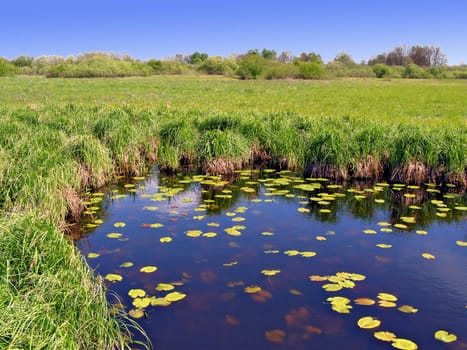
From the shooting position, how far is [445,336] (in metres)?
4.60

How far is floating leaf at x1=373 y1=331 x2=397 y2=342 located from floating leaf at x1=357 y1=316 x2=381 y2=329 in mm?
108

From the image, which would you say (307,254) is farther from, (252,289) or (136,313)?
(136,313)

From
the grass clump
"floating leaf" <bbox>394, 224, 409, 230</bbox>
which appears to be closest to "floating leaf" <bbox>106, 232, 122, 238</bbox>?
the grass clump

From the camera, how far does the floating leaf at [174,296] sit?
5.20 m

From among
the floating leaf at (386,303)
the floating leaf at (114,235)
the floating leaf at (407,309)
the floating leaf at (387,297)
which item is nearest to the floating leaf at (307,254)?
the floating leaf at (387,297)

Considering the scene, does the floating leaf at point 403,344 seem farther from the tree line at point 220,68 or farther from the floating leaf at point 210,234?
the tree line at point 220,68

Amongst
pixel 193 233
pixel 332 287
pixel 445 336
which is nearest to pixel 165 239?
pixel 193 233

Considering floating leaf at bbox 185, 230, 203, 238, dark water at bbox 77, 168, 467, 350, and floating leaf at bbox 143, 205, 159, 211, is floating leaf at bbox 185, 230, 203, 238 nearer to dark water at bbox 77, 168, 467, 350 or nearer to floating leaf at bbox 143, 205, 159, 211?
dark water at bbox 77, 168, 467, 350

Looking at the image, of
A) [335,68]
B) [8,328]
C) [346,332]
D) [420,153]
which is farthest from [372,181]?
[335,68]

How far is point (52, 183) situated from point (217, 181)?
422 centimetres

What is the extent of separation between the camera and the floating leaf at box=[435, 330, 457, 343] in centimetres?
455

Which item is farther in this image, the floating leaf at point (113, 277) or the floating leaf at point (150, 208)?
the floating leaf at point (150, 208)

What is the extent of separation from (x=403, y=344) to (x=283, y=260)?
2182mm

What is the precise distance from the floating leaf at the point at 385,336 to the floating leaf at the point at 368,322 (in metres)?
0.11
